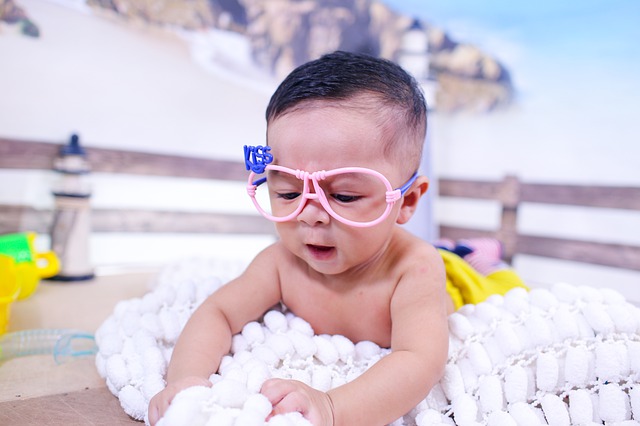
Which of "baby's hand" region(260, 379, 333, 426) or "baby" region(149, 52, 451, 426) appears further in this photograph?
"baby" region(149, 52, 451, 426)

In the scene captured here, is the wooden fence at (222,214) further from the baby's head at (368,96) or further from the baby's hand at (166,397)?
the baby's hand at (166,397)

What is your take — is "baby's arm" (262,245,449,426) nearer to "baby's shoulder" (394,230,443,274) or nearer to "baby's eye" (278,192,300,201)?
"baby's shoulder" (394,230,443,274)

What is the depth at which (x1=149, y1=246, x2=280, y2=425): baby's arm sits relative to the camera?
63 centimetres

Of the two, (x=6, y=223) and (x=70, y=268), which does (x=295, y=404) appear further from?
(x=6, y=223)

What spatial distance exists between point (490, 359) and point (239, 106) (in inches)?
76.7

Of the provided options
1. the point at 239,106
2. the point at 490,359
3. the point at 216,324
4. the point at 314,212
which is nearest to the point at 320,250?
the point at 314,212

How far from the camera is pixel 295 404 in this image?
22.4 inches

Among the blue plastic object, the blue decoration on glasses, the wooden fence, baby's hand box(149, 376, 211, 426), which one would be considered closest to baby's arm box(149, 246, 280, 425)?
baby's hand box(149, 376, 211, 426)

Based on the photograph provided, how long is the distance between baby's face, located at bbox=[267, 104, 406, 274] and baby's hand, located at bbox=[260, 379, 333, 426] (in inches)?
9.3

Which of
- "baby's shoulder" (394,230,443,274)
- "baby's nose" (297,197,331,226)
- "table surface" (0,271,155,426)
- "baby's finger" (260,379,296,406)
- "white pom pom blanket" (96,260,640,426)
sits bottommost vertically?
"table surface" (0,271,155,426)

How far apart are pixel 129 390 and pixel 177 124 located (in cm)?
181

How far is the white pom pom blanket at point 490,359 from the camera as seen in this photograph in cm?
74

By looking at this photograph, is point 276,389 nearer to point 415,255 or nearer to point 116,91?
point 415,255

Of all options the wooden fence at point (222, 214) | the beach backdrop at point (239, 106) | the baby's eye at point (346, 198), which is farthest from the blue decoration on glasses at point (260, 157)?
the wooden fence at point (222, 214)
